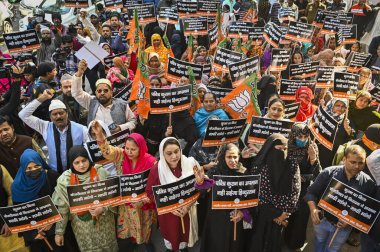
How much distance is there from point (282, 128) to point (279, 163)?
3.09 ft

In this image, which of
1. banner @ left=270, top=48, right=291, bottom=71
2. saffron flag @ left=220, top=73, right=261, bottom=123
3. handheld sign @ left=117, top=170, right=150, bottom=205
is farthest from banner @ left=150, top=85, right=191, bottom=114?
banner @ left=270, top=48, right=291, bottom=71

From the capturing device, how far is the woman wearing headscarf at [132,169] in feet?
12.5

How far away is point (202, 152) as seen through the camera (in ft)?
14.3

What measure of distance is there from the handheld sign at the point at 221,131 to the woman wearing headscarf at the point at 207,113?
16.0 inches

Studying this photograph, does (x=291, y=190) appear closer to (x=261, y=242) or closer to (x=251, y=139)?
(x=261, y=242)

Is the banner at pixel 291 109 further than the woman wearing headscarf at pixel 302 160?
Yes

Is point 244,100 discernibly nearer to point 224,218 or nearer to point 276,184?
point 276,184

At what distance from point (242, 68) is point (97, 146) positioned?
285 cm

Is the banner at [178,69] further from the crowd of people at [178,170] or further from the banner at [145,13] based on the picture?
the banner at [145,13]

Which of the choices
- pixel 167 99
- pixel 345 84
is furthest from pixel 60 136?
pixel 345 84

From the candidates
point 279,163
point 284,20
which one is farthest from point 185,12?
A: point 279,163

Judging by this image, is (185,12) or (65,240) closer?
(65,240)

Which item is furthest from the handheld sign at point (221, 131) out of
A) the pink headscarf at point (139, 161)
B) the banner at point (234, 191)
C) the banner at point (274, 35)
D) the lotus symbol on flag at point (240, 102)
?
the banner at point (274, 35)

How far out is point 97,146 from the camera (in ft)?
13.2
